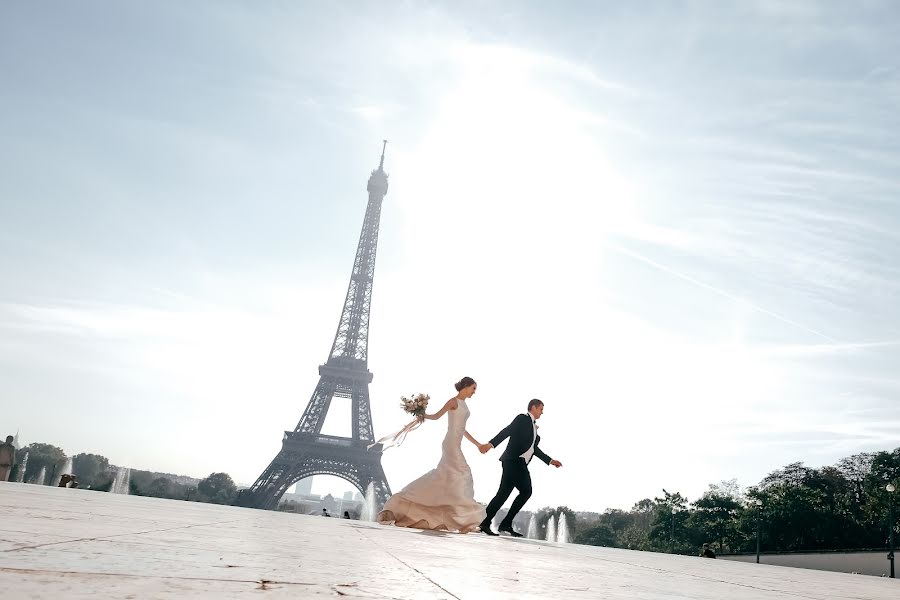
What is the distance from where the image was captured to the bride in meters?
10.1

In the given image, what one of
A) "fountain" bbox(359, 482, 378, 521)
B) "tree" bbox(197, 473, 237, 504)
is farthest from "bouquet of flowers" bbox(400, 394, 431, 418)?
"tree" bbox(197, 473, 237, 504)

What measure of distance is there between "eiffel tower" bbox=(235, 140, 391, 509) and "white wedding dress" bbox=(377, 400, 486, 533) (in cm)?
4646

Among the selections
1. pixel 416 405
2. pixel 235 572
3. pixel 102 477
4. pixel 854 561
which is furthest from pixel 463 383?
pixel 102 477

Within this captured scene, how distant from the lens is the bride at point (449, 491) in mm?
10125

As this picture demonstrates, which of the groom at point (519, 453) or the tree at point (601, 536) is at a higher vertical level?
the groom at point (519, 453)

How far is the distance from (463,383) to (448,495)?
1.80 m

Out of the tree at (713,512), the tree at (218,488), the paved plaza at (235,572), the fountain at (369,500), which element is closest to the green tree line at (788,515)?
the tree at (713,512)

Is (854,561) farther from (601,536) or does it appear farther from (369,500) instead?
(601,536)

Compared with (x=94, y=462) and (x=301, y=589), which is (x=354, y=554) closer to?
(x=301, y=589)

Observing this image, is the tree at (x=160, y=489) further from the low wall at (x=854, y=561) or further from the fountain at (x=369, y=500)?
the low wall at (x=854, y=561)

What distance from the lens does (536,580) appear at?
10.0 feet

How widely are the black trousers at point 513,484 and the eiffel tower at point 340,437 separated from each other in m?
46.8

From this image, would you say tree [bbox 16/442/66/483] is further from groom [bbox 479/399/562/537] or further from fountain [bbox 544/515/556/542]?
groom [bbox 479/399/562/537]

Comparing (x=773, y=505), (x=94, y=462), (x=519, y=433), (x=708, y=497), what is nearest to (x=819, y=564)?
(x=773, y=505)
